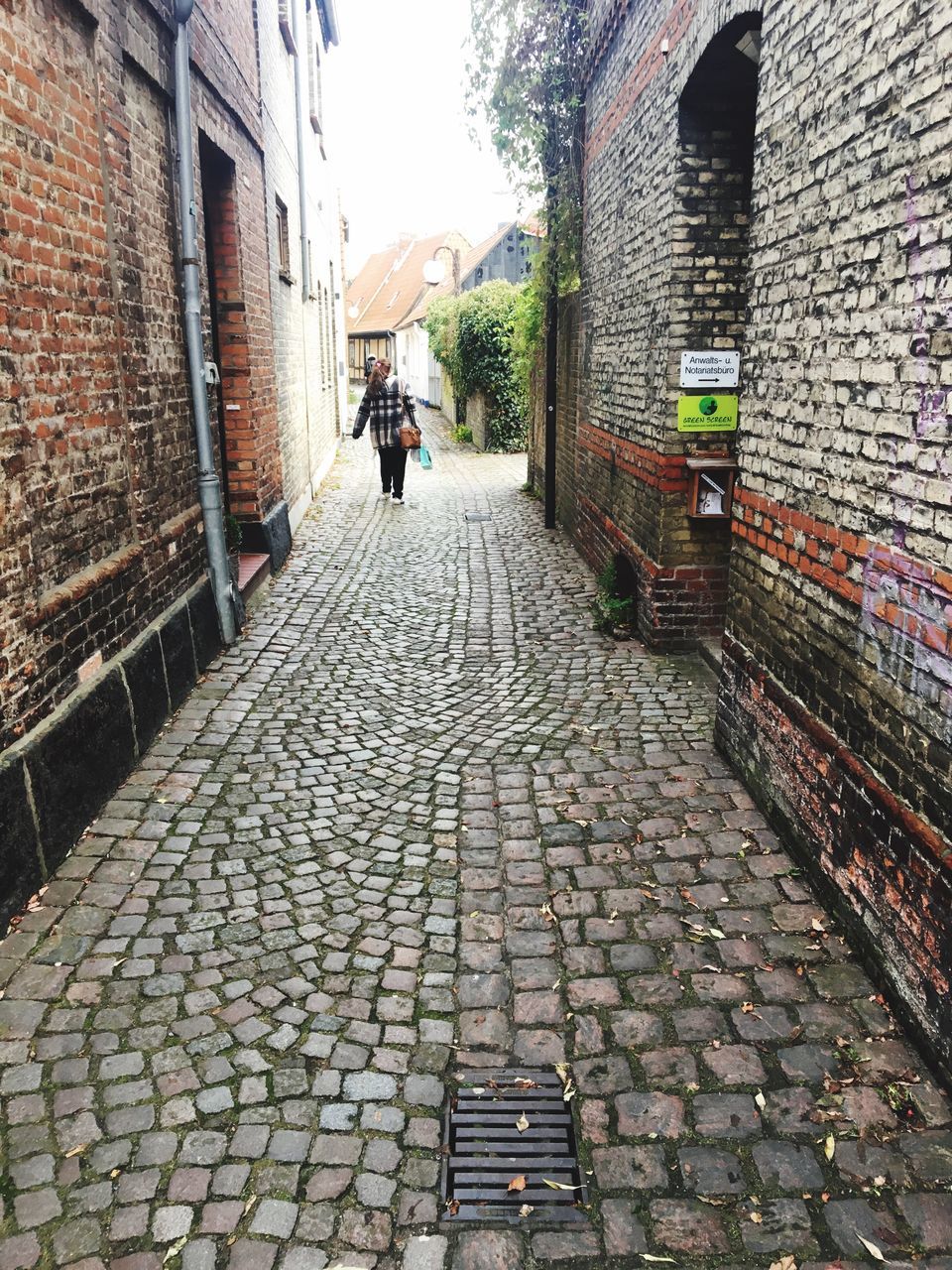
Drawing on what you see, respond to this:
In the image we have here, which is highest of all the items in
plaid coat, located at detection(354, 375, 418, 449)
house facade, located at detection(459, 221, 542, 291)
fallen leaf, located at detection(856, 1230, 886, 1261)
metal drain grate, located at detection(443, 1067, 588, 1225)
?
house facade, located at detection(459, 221, 542, 291)

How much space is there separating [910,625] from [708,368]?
3.42m

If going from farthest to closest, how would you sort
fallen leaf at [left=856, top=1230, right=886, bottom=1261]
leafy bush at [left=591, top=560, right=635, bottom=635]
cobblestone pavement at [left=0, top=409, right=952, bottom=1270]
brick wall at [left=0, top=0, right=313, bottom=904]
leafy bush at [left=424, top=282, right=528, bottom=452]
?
1. leafy bush at [left=424, top=282, right=528, bottom=452]
2. leafy bush at [left=591, top=560, right=635, bottom=635]
3. brick wall at [left=0, top=0, right=313, bottom=904]
4. cobblestone pavement at [left=0, top=409, right=952, bottom=1270]
5. fallen leaf at [left=856, top=1230, right=886, bottom=1261]

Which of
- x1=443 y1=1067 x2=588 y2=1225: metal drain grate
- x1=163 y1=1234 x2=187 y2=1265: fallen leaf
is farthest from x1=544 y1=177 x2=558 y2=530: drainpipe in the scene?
x1=163 y1=1234 x2=187 y2=1265: fallen leaf

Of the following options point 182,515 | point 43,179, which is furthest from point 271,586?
point 43,179

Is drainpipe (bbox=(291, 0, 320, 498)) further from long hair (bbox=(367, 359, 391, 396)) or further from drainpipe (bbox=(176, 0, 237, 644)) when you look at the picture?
drainpipe (bbox=(176, 0, 237, 644))

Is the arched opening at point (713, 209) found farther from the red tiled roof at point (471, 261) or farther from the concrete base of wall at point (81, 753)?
the red tiled roof at point (471, 261)

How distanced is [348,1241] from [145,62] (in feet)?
18.8

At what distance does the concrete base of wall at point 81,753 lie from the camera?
3379 millimetres

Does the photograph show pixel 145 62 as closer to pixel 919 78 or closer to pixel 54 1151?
pixel 919 78

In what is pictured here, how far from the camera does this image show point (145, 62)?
5168 mm

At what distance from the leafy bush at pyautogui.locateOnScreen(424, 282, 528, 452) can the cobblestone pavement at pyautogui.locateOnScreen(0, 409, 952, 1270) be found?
14980 mm

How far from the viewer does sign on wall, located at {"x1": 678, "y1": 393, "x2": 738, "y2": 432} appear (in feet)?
19.3

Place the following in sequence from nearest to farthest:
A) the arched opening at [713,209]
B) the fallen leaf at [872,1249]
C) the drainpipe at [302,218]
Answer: the fallen leaf at [872,1249] → the arched opening at [713,209] → the drainpipe at [302,218]

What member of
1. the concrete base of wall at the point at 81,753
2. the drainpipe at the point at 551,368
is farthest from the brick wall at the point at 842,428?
the drainpipe at the point at 551,368
